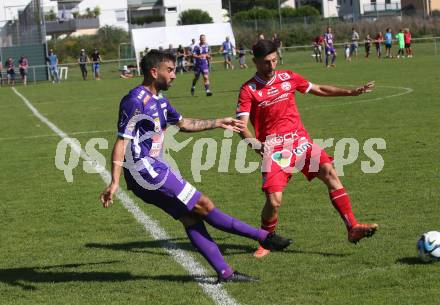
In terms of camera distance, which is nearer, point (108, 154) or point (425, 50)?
point (108, 154)

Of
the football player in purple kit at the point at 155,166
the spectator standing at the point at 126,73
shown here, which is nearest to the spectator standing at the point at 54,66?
the spectator standing at the point at 126,73

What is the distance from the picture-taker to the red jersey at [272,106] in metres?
7.83

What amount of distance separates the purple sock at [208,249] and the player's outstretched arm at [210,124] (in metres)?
0.82

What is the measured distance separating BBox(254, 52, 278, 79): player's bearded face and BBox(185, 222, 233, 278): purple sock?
1.63 meters

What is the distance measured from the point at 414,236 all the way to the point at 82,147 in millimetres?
9710

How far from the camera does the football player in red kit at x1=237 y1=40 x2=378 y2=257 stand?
7.76 meters

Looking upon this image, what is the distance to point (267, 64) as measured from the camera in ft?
25.3

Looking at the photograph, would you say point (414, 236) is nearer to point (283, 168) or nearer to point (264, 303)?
point (283, 168)

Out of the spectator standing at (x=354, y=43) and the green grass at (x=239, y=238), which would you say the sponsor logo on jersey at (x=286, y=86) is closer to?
the green grass at (x=239, y=238)

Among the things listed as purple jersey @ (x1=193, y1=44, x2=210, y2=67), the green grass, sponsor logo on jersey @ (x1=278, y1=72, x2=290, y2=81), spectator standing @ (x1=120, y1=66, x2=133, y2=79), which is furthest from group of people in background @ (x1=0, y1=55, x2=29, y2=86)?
sponsor logo on jersey @ (x1=278, y1=72, x2=290, y2=81)

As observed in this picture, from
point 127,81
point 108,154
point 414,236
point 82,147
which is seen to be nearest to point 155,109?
point 414,236

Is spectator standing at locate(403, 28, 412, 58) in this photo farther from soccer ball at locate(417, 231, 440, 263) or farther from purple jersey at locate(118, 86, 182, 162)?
purple jersey at locate(118, 86, 182, 162)

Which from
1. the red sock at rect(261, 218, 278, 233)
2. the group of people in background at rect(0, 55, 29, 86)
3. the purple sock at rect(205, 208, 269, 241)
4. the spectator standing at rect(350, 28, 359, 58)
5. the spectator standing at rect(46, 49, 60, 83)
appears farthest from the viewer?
the spectator standing at rect(350, 28, 359, 58)

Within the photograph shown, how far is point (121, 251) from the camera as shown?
8352 millimetres
